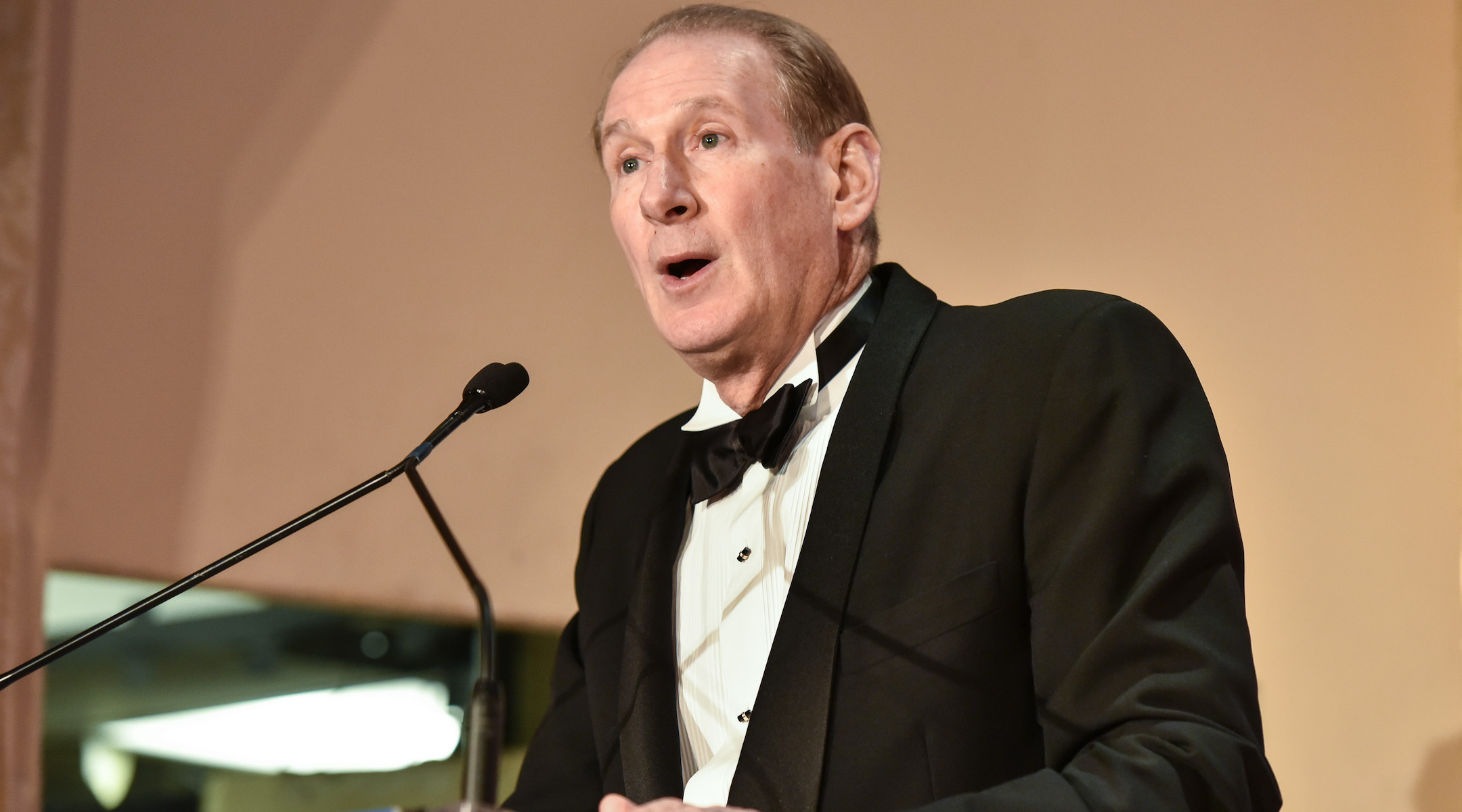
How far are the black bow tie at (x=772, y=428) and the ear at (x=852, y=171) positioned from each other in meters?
0.10

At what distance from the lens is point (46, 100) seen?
3.33 meters

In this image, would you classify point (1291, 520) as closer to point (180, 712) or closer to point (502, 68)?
point (502, 68)

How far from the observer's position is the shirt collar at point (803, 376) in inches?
63.9

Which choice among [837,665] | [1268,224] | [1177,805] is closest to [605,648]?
[837,665]

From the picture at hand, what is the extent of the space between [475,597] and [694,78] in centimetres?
71

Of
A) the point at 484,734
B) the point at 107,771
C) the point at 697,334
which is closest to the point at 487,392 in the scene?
the point at 697,334

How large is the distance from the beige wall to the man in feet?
1.93

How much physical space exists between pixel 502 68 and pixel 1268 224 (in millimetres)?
1600

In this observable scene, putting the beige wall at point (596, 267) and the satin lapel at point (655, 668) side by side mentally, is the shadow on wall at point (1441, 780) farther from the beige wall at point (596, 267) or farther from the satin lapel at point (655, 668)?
the satin lapel at point (655, 668)

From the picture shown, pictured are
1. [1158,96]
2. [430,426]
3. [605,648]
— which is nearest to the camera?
[605,648]

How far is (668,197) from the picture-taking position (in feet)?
5.37

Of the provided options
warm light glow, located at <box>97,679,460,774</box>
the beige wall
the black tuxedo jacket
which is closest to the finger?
the black tuxedo jacket

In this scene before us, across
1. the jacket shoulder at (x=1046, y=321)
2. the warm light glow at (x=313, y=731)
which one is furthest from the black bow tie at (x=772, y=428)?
the warm light glow at (x=313, y=731)

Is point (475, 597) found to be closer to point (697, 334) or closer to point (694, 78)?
point (697, 334)
